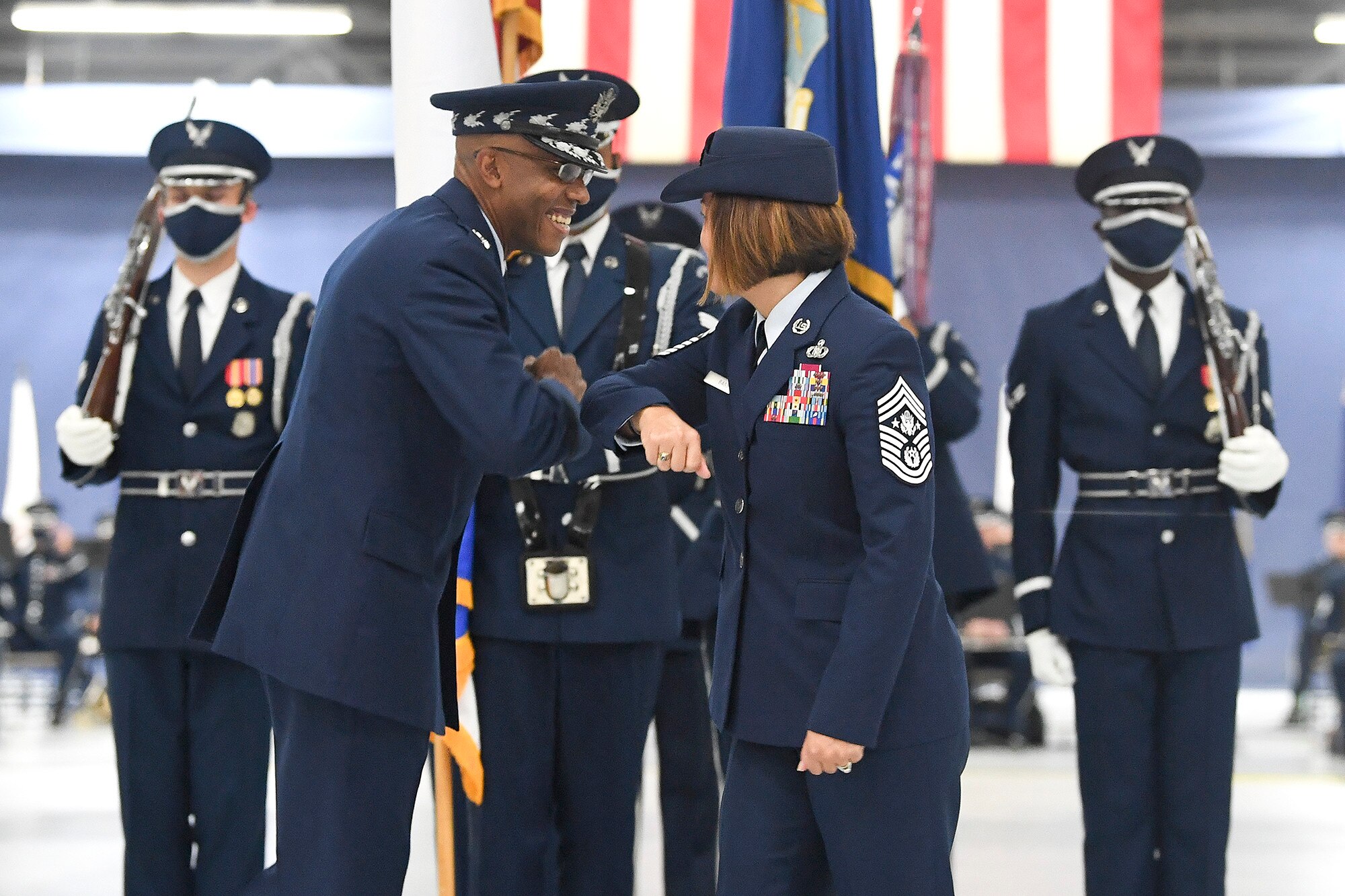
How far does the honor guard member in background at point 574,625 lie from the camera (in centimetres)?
278

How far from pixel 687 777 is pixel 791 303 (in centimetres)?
191

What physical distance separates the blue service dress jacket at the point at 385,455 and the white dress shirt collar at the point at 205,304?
1.36m

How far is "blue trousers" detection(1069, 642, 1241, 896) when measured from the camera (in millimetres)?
3152

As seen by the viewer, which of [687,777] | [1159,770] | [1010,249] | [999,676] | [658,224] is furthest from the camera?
[1010,249]

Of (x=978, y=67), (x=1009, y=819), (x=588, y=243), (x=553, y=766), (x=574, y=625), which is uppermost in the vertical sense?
(x=978, y=67)

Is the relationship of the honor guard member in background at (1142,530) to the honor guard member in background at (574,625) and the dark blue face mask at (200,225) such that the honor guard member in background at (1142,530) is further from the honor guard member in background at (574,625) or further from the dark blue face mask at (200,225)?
the dark blue face mask at (200,225)

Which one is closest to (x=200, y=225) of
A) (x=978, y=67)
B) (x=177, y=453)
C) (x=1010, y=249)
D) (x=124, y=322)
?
(x=124, y=322)

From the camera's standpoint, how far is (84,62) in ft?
35.2

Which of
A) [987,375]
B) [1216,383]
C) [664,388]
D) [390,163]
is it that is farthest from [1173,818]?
[987,375]

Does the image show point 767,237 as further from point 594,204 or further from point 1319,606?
point 1319,606

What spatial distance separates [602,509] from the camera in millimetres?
2863

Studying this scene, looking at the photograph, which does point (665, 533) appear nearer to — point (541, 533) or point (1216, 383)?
point (541, 533)

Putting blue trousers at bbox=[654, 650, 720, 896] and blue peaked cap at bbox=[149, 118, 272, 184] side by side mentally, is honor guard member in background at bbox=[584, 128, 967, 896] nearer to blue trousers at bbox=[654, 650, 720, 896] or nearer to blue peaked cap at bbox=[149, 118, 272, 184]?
blue trousers at bbox=[654, 650, 720, 896]

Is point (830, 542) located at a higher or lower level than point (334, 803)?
higher
